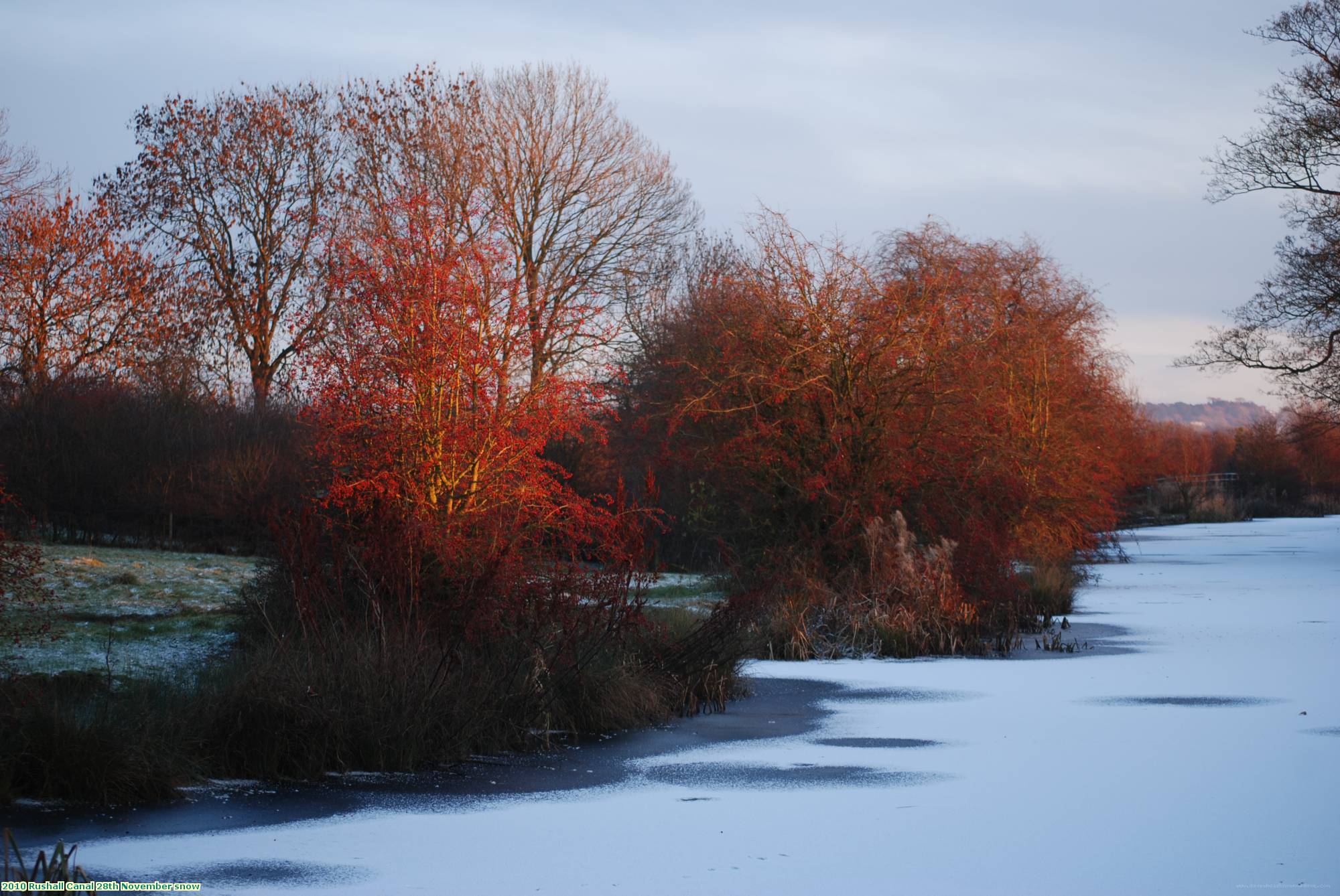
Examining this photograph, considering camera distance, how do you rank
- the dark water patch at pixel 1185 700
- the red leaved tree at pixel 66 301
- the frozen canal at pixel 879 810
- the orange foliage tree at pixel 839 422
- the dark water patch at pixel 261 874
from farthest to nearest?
the red leaved tree at pixel 66 301 → the orange foliage tree at pixel 839 422 → the dark water patch at pixel 1185 700 → the frozen canal at pixel 879 810 → the dark water patch at pixel 261 874

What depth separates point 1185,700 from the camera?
925 centimetres

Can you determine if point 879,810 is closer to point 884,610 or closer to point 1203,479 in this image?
point 884,610

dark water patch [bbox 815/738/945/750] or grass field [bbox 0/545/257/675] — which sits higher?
grass field [bbox 0/545/257/675]

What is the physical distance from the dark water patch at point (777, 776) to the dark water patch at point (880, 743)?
62 cm

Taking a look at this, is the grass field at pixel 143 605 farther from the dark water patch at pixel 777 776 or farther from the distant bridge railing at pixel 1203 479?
the distant bridge railing at pixel 1203 479

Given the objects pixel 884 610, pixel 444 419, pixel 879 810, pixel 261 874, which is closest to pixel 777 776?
pixel 879 810

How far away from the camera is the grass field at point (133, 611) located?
364 inches

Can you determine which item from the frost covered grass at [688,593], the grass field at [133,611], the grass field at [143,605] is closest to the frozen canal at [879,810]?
the grass field at [143,605]

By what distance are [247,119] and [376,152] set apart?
2934 mm

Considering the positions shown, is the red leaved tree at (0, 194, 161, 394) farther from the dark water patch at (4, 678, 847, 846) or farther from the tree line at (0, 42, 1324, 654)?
the dark water patch at (4, 678, 847, 846)

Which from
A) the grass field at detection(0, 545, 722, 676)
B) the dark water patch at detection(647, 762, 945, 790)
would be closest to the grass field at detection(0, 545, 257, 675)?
the grass field at detection(0, 545, 722, 676)

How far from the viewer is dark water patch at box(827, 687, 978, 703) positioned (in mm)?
9500

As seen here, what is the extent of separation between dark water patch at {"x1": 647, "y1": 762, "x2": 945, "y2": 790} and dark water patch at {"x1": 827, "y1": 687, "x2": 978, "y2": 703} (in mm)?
2477

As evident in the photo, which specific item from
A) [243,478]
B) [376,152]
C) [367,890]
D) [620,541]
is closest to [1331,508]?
[376,152]
